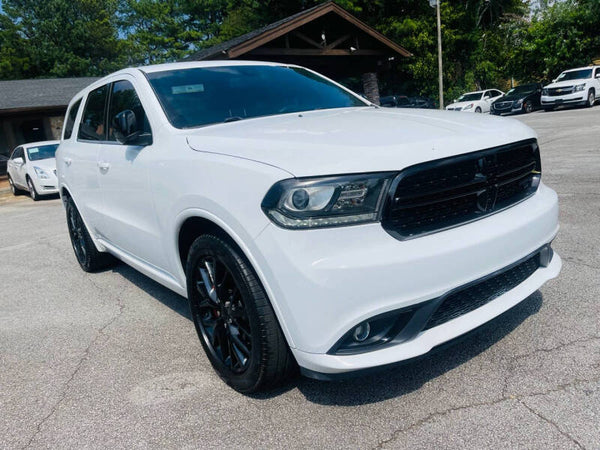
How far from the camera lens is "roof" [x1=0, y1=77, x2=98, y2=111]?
2248 centimetres

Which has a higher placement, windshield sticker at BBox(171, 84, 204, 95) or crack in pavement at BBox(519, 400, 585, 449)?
windshield sticker at BBox(171, 84, 204, 95)

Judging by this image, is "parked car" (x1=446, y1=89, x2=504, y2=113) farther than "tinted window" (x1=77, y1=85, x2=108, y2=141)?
Yes

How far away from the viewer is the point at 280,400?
2482 mm

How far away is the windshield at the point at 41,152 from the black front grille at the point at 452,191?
44.0 feet

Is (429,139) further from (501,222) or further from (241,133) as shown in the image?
(241,133)

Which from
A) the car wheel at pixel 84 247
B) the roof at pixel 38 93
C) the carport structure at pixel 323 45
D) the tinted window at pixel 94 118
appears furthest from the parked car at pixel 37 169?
the roof at pixel 38 93

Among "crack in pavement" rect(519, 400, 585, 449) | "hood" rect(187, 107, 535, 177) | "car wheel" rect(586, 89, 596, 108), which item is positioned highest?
"hood" rect(187, 107, 535, 177)

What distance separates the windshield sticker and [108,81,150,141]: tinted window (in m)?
0.25

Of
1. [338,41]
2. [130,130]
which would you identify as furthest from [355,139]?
[338,41]

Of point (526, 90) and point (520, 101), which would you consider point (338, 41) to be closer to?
point (520, 101)

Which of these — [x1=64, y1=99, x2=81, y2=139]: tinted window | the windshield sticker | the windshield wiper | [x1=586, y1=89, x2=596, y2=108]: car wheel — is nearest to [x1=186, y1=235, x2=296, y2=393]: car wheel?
the windshield wiper

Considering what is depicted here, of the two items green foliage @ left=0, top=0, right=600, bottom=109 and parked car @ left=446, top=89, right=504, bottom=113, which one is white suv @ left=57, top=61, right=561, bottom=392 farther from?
green foliage @ left=0, top=0, right=600, bottom=109

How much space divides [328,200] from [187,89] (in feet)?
5.77

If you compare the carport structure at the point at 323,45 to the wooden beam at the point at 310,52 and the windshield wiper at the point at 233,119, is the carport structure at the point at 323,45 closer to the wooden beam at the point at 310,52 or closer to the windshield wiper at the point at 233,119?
the wooden beam at the point at 310,52
